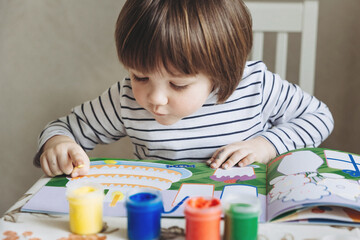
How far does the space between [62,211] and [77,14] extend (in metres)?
0.84

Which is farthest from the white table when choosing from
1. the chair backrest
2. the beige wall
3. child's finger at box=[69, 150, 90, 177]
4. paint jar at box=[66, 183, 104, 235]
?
the beige wall

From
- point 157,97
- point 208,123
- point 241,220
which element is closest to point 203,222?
point 241,220

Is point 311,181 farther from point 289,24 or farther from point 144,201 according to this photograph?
point 289,24

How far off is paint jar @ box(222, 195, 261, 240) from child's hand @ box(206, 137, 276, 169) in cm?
25

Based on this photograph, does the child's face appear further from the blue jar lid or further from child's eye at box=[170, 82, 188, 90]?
the blue jar lid

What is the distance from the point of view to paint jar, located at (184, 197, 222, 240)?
48cm

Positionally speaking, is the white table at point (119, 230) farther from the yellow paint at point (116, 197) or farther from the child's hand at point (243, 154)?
the child's hand at point (243, 154)

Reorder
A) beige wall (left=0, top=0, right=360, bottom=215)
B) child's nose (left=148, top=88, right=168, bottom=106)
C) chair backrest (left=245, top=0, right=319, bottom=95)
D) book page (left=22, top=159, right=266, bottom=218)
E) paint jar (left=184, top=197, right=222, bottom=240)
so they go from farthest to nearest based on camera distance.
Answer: beige wall (left=0, top=0, right=360, bottom=215), chair backrest (left=245, top=0, right=319, bottom=95), child's nose (left=148, top=88, right=168, bottom=106), book page (left=22, top=159, right=266, bottom=218), paint jar (left=184, top=197, right=222, bottom=240)

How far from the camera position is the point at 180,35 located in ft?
2.27

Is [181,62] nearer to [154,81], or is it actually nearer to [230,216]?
[154,81]

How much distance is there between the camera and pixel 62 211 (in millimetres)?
583

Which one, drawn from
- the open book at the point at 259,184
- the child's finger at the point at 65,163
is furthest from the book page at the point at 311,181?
the child's finger at the point at 65,163

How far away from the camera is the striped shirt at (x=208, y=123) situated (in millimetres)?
896

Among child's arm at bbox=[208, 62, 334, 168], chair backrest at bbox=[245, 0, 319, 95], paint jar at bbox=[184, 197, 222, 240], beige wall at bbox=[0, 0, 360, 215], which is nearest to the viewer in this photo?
paint jar at bbox=[184, 197, 222, 240]
